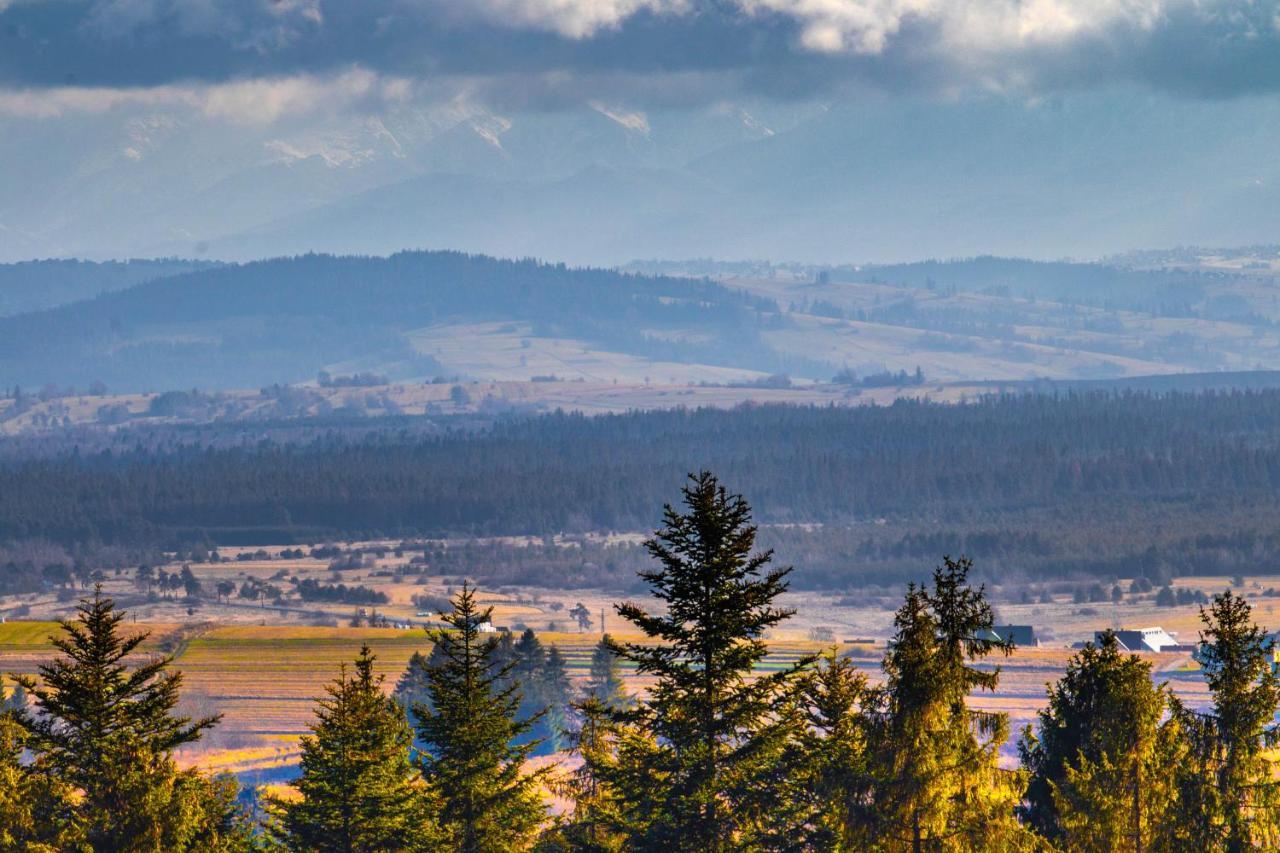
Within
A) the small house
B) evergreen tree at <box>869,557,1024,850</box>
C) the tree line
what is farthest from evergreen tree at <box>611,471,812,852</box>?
the small house

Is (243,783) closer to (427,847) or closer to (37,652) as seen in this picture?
(37,652)

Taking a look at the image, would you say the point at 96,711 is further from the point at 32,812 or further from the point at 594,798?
the point at 594,798

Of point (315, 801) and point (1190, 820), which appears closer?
point (1190, 820)

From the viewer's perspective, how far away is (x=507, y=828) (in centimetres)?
4944

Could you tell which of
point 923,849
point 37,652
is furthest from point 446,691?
point 37,652

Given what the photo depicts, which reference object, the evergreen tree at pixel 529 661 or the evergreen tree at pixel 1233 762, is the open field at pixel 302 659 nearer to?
the evergreen tree at pixel 529 661

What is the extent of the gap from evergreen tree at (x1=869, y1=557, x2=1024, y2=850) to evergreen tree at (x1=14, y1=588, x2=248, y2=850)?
1328 centimetres

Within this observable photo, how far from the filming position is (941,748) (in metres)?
42.0

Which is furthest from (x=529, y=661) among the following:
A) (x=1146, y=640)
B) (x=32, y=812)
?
(x=1146, y=640)

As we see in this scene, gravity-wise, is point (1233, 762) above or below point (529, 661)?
above

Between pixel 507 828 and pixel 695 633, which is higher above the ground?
pixel 695 633

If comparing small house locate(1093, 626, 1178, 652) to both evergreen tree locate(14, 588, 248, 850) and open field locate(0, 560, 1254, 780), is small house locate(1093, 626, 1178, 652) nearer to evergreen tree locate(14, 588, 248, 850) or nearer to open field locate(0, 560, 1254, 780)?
open field locate(0, 560, 1254, 780)

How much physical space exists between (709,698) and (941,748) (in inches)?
166

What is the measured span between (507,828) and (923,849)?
10940 millimetres
